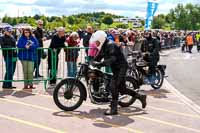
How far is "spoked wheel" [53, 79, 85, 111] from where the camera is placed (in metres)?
9.45

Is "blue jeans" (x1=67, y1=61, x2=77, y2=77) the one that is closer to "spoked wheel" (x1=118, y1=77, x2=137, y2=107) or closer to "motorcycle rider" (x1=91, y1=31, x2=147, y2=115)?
"spoked wheel" (x1=118, y1=77, x2=137, y2=107)

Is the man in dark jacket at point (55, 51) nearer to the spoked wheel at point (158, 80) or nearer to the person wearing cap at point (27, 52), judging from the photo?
the person wearing cap at point (27, 52)

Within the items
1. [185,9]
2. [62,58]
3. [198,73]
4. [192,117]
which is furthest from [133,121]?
[185,9]

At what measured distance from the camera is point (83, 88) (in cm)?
945

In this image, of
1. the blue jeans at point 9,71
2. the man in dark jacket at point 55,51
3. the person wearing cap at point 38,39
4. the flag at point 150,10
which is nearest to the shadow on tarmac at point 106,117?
the man in dark jacket at point 55,51

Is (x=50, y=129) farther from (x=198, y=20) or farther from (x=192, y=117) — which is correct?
(x=198, y=20)

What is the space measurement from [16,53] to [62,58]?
2877mm

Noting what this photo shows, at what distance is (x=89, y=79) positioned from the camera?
9492 mm

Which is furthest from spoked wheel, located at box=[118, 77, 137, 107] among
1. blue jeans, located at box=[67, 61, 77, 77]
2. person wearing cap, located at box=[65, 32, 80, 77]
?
blue jeans, located at box=[67, 61, 77, 77]

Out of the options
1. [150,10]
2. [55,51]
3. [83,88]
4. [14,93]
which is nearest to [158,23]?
[150,10]

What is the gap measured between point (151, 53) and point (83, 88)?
4199 mm

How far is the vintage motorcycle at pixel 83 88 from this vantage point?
9.44 metres

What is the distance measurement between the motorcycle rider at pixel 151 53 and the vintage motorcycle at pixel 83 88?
379 cm

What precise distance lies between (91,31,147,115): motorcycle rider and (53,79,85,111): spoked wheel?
2.08 ft
